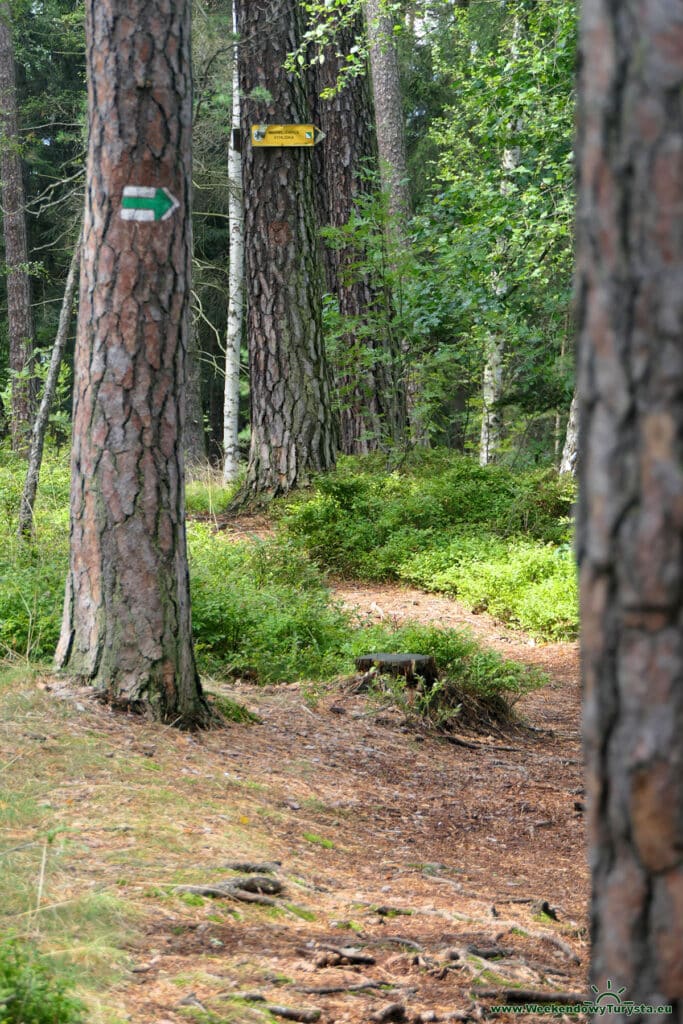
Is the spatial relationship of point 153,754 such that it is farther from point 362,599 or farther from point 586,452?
point 362,599

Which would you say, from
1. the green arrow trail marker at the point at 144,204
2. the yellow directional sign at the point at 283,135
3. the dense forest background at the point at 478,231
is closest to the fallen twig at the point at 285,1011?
the green arrow trail marker at the point at 144,204


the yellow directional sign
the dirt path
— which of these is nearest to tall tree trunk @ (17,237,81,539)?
the dirt path

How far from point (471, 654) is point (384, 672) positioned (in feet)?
2.60

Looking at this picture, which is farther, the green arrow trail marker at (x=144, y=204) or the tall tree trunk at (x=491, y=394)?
the tall tree trunk at (x=491, y=394)

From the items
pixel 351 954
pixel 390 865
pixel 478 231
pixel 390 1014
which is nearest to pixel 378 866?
pixel 390 865

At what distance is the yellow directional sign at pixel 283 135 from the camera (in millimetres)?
11797

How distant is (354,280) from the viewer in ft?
43.8

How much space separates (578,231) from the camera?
1.50 m

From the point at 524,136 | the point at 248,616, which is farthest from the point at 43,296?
the point at 248,616

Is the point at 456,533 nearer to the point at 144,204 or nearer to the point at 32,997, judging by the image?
the point at 144,204

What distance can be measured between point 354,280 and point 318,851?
10078mm

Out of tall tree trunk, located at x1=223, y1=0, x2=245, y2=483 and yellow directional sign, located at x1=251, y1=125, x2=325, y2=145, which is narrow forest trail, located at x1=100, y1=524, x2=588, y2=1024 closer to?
yellow directional sign, located at x1=251, y1=125, x2=325, y2=145

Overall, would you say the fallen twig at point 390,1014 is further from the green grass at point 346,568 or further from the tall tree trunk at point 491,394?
the tall tree trunk at point 491,394

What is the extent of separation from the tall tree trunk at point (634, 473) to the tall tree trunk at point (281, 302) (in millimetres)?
10320
